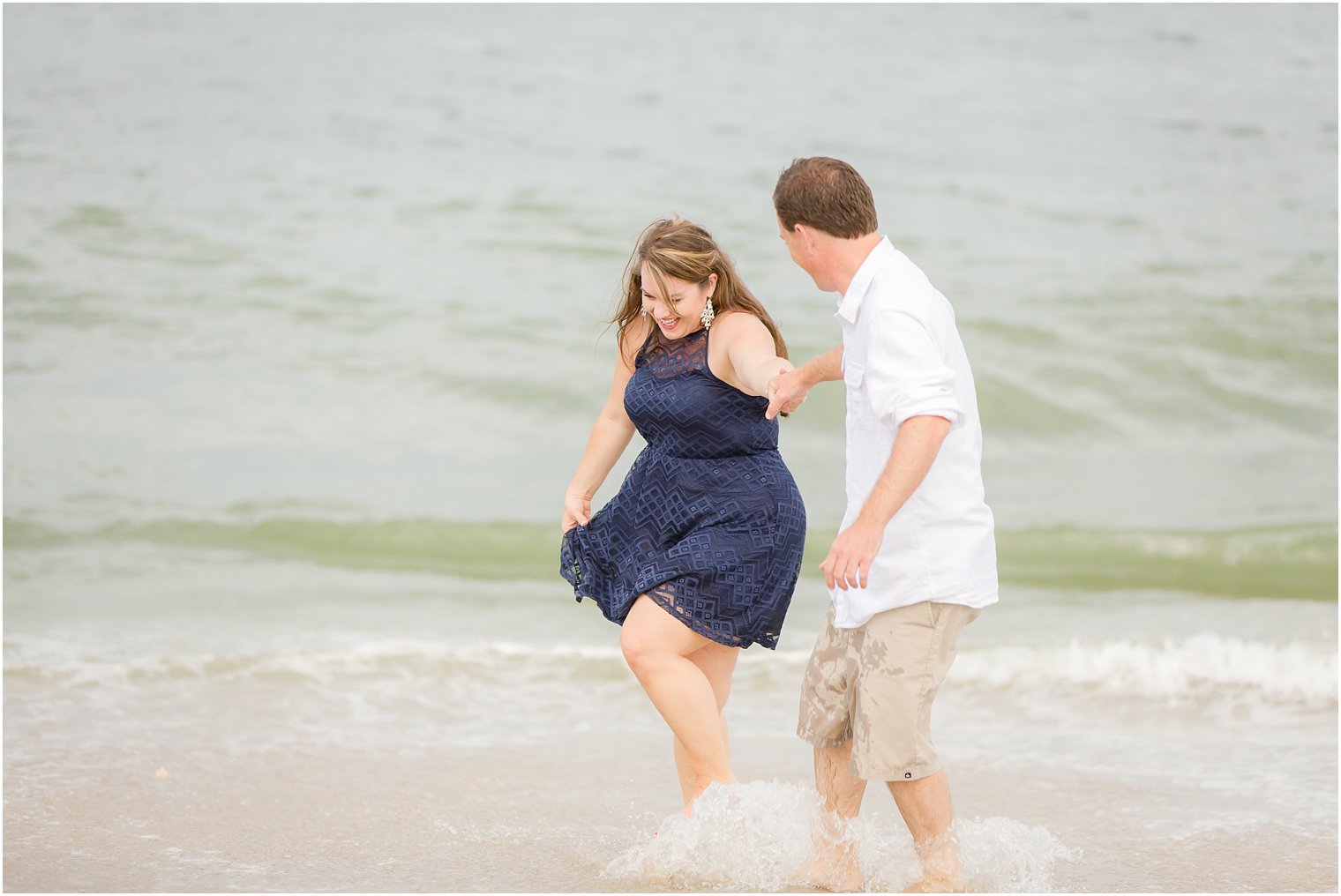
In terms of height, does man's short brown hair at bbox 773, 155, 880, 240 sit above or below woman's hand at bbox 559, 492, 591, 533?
above

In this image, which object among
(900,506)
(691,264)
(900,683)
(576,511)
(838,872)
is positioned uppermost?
(691,264)

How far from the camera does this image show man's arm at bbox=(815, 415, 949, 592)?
2.76m

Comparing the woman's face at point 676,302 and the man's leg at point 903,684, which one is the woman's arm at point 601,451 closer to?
the woman's face at point 676,302

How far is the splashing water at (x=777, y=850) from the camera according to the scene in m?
3.46

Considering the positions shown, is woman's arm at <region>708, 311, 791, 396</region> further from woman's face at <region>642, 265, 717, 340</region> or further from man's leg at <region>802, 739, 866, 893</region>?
man's leg at <region>802, 739, 866, 893</region>

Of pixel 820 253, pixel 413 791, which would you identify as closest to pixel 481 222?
pixel 413 791

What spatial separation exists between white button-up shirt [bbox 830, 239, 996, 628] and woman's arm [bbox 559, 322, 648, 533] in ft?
3.31

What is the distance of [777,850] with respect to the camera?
3.49m

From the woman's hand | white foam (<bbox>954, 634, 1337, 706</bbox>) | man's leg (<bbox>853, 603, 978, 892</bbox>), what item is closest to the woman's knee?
the woman's hand

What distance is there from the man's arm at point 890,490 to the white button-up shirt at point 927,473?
103 mm

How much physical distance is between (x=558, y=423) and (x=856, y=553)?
7530 mm

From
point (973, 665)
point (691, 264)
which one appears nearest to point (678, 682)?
point (691, 264)

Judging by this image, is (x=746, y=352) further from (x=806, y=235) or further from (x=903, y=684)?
(x=903, y=684)

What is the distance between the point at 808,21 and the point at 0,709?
14576 mm
